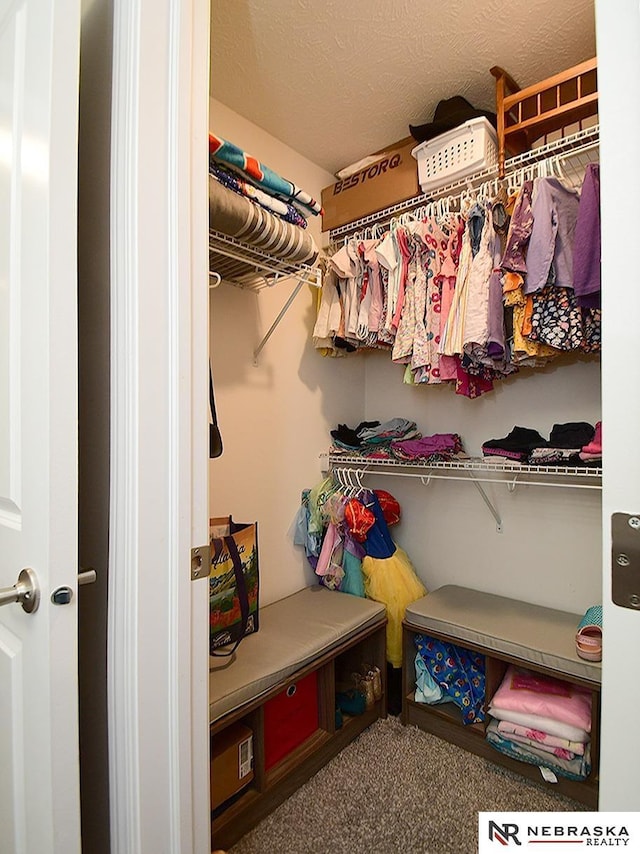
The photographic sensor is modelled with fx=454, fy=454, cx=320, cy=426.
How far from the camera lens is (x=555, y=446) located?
5.65 feet

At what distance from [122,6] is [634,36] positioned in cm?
83

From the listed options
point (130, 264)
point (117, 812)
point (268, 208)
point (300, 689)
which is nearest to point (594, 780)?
point (300, 689)

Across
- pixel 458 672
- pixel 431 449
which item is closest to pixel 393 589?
pixel 458 672

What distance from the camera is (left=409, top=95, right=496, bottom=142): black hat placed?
1775 millimetres

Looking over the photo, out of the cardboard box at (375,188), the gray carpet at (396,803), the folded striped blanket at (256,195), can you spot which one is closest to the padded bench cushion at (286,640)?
the gray carpet at (396,803)

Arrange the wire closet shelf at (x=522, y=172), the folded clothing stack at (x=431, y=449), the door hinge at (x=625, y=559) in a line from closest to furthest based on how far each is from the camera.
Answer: the door hinge at (x=625, y=559) < the wire closet shelf at (x=522, y=172) < the folded clothing stack at (x=431, y=449)

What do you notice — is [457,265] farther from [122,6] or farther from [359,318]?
[122,6]

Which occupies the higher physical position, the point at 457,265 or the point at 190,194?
the point at 457,265

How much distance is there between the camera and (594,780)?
1464 mm

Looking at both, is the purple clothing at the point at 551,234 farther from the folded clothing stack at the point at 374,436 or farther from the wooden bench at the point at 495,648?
the wooden bench at the point at 495,648

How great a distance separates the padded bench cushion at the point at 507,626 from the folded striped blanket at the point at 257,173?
1.66m

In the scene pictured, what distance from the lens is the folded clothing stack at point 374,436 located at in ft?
7.20

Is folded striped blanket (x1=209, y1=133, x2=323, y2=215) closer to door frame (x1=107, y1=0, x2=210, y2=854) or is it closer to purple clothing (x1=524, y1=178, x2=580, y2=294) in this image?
door frame (x1=107, y1=0, x2=210, y2=854)

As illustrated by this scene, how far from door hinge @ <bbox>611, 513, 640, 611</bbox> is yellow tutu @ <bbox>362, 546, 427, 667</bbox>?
5.32 feet
